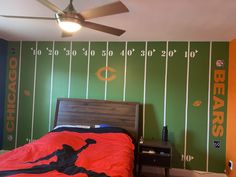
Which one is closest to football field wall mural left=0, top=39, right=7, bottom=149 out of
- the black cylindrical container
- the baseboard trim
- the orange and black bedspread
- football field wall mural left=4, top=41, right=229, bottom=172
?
football field wall mural left=4, top=41, right=229, bottom=172

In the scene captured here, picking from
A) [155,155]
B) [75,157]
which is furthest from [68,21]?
[155,155]

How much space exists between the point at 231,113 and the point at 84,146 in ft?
7.63

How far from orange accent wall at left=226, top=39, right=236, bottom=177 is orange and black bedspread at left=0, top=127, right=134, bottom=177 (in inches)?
61.5

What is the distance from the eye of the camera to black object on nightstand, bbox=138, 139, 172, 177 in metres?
2.97

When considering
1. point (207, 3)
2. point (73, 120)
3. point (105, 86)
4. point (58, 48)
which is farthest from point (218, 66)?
point (58, 48)

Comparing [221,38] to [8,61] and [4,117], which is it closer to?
[8,61]

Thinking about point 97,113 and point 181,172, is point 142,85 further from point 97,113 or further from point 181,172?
point 181,172

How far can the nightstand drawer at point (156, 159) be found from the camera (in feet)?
9.72

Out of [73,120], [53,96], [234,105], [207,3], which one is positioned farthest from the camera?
[53,96]

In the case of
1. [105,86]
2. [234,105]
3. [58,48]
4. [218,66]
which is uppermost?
[58,48]

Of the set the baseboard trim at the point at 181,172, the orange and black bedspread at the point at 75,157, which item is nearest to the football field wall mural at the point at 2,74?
the orange and black bedspread at the point at 75,157

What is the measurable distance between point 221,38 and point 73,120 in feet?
9.24

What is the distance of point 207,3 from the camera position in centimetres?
196

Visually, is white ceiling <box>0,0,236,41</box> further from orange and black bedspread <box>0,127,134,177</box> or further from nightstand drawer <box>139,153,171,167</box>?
nightstand drawer <box>139,153,171,167</box>
